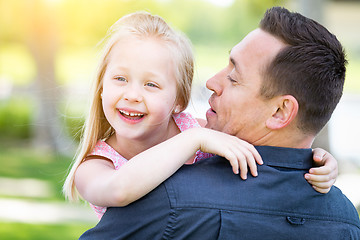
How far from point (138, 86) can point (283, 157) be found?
677 mm

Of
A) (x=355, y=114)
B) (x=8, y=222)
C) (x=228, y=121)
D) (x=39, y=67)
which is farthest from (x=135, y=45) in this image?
(x=355, y=114)

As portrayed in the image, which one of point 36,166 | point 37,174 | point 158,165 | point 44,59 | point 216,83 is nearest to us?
point 158,165

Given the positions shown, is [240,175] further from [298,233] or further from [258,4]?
[258,4]

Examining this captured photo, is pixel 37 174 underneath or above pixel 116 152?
underneath

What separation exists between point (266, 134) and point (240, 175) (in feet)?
1.21

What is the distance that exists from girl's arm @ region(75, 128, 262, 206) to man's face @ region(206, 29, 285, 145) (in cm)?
26

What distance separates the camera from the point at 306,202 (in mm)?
2107

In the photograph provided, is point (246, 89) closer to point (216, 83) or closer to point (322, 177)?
point (216, 83)

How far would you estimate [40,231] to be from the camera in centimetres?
663

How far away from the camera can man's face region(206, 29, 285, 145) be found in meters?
2.34

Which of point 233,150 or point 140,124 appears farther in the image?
point 140,124

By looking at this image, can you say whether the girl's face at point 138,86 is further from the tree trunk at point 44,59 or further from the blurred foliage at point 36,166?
the tree trunk at point 44,59

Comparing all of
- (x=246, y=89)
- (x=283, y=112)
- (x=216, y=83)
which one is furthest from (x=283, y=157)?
(x=216, y=83)

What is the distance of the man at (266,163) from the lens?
199cm
